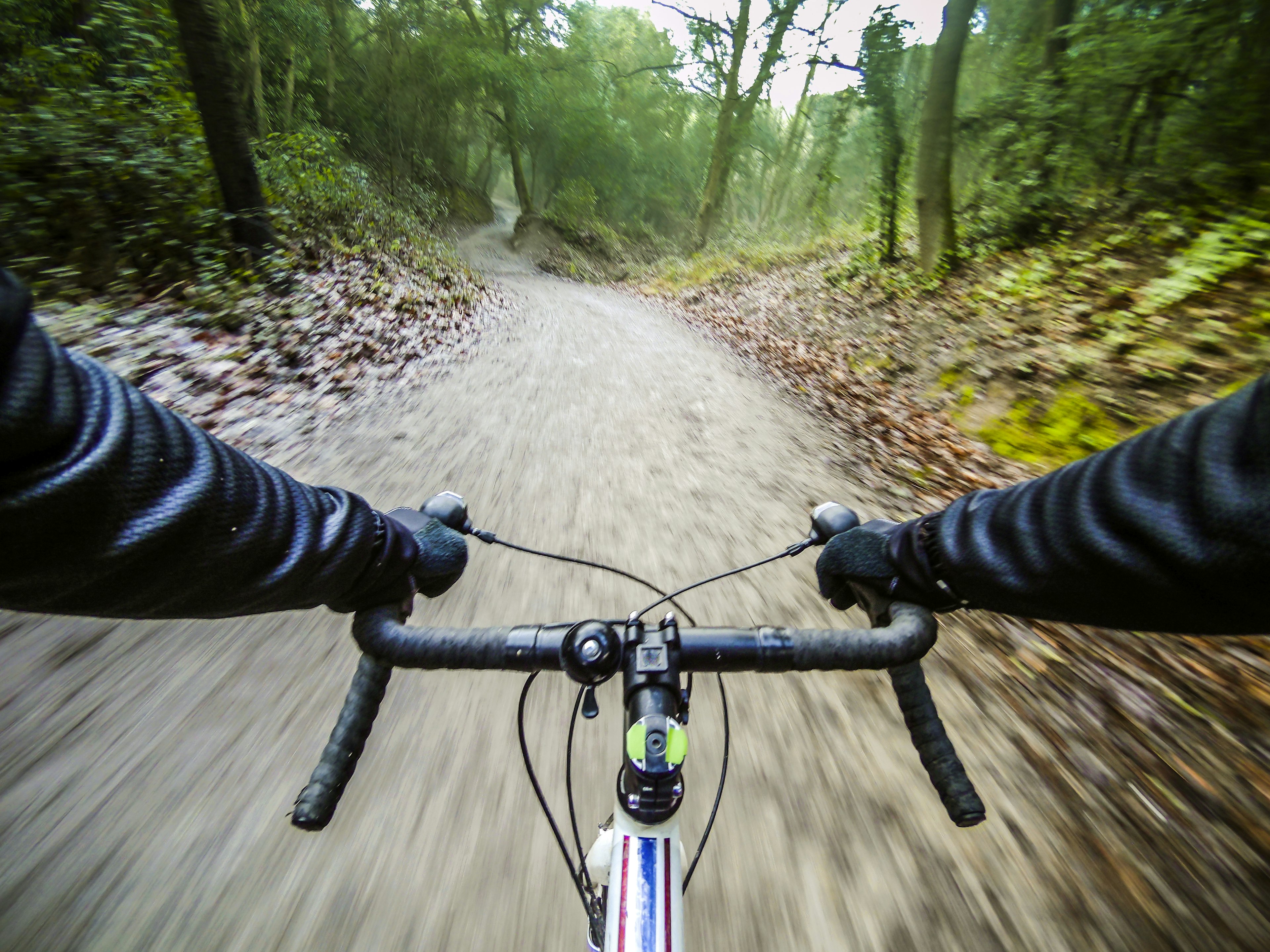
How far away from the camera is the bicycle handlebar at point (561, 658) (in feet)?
3.51

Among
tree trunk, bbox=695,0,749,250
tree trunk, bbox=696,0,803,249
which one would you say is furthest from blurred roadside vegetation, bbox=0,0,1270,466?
tree trunk, bbox=695,0,749,250

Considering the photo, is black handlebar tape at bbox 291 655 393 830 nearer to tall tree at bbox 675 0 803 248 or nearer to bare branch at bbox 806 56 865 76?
bare branch at bbox 806 56 865 76

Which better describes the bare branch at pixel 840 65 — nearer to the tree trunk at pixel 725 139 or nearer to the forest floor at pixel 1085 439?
the forest floor at pixel 1085 439

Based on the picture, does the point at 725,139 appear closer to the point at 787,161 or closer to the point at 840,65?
the point at 787,161

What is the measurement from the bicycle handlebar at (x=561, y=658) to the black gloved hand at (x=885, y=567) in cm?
13

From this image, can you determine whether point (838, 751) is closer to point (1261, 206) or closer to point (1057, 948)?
point (1057, 948)

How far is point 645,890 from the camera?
0.85m

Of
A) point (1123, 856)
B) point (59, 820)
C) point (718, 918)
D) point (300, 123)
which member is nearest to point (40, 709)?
point (59, 820)

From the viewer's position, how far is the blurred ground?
134 cm

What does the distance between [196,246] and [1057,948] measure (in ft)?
26.1

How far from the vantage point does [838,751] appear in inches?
72.6

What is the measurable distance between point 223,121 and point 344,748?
7179 millimetres

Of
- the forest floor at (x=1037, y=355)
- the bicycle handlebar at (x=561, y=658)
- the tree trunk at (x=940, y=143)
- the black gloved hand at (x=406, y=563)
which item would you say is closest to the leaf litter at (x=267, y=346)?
the black gloved hand at (x=406, y=563)

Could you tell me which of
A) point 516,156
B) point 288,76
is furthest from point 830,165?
point 516,156
